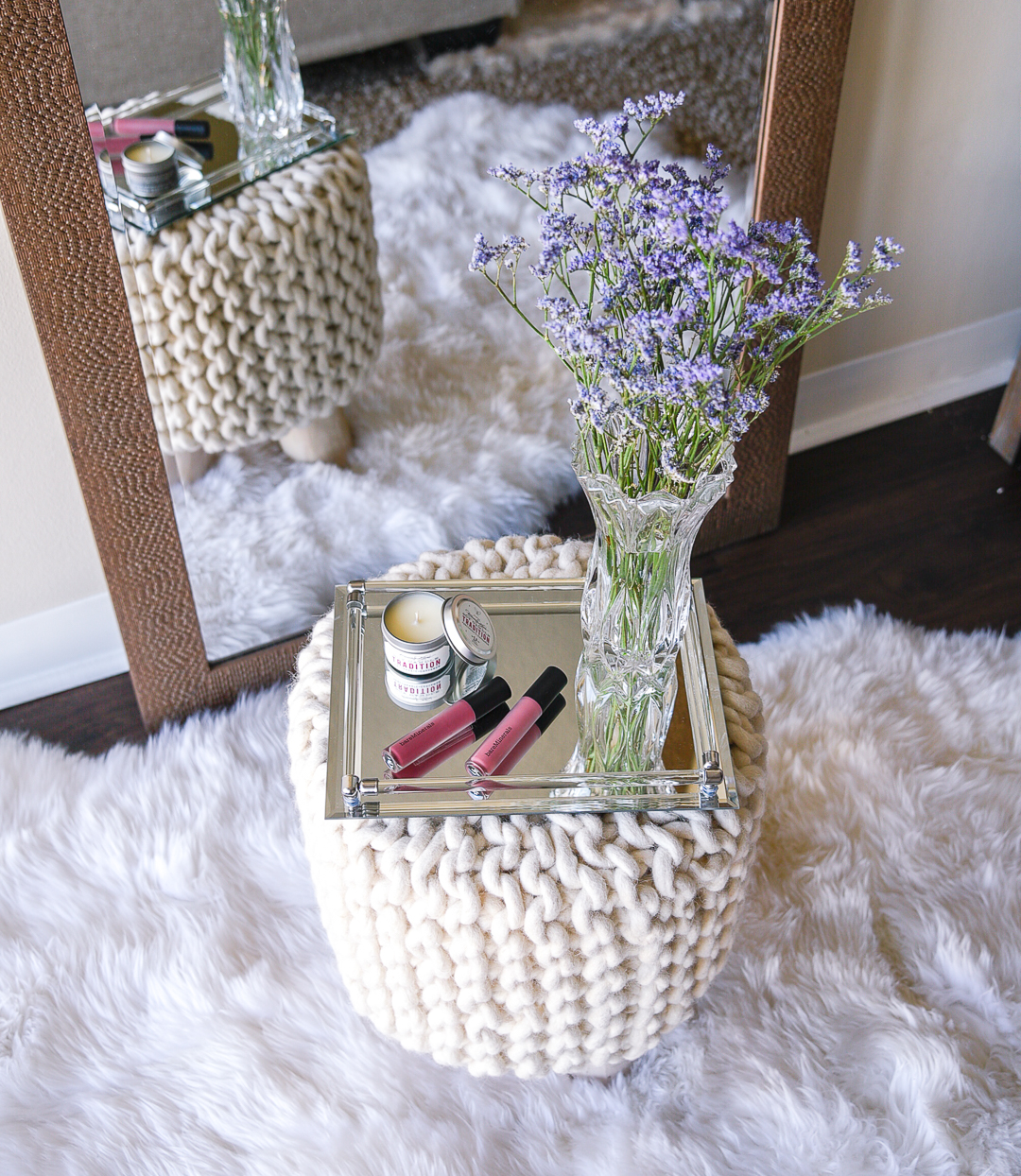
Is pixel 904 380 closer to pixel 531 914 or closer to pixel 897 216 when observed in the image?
pixel 897 216

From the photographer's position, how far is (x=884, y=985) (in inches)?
50.1

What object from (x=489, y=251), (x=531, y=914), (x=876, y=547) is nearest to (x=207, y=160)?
(x=489, y=251)

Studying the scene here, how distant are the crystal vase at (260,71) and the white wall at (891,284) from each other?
294 millimetres

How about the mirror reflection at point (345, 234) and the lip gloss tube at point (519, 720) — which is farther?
the mirror reflection at point (345, 234)

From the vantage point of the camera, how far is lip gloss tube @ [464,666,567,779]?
0.99 meters

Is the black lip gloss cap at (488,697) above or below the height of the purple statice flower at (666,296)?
below

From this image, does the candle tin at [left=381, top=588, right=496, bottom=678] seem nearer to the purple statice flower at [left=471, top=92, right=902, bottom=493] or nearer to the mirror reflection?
the purple statice flower at [left=471, top=92, right=902, bottom=493]

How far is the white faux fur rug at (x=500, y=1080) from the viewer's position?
3.83 ft

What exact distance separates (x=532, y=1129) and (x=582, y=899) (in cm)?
40

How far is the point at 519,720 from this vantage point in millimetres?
1020

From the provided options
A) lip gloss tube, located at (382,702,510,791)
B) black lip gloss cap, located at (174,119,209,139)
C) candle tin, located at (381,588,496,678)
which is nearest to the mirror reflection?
black lip gloss cap, located at (174,119,209,139)

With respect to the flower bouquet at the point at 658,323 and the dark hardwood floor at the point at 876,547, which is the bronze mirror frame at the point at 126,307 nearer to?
the dark hardwood floor at the point at 876,547

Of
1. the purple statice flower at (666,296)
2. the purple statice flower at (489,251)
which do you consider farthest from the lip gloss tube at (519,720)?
the purple statice flower at (489,251)

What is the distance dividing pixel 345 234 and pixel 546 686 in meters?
0.61
